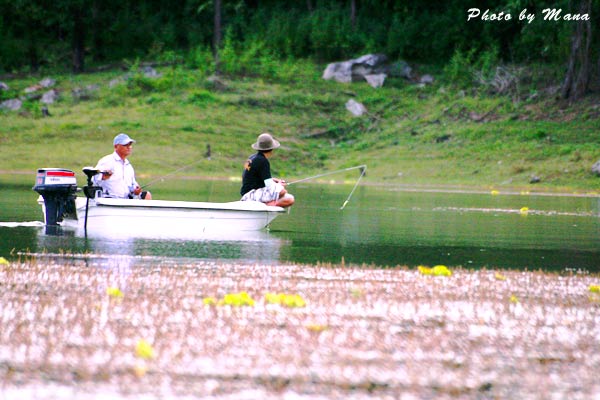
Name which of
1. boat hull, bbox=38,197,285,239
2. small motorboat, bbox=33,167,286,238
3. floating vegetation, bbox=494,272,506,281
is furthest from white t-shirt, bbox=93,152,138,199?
floating vegetation, bbox=494,272,506,281

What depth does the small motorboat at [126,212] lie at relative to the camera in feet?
46.9

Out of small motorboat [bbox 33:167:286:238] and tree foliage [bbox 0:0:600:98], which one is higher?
tree foliage [bbox 0:0:600:98]

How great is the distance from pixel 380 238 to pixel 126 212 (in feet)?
11.6

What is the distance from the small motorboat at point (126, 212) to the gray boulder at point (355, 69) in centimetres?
3551

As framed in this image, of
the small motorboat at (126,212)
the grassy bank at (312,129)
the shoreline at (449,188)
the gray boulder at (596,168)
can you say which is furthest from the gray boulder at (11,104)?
the small motorboat at (126,212)

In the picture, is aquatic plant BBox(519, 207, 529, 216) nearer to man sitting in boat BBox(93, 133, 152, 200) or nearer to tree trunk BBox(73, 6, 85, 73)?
man sitting in boat BBox(93, 133, 152, 200)

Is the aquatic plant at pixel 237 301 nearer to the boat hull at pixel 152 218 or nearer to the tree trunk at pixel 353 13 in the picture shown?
the boat hull at pixel 152 218

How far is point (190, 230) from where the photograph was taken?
47.5ft

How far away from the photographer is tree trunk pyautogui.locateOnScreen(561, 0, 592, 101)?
126 feet

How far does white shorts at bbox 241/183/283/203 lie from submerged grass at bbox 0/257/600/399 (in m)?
6.16

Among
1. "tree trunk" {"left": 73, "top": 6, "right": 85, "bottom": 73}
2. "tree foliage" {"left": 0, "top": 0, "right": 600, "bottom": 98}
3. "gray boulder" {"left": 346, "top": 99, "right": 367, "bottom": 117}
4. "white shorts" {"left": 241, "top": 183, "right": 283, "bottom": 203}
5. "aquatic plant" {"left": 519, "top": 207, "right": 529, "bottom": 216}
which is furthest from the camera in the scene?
"tree trunk" {"left": 73, "top": 6, "right": 85, "bottom": 73}

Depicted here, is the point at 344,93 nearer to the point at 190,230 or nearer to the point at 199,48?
the point at 199,48

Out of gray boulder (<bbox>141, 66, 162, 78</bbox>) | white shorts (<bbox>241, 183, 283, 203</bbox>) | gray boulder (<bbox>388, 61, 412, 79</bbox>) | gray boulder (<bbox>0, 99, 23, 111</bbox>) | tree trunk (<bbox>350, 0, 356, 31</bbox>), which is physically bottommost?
white shorts (<bbox>241, 183, 283, 203</bbox>)

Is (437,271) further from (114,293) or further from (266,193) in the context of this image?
(266,193)
